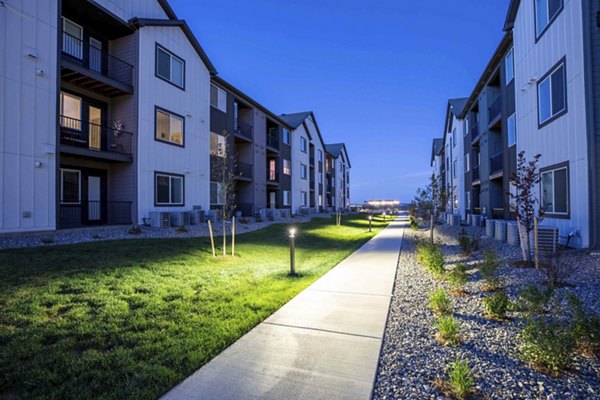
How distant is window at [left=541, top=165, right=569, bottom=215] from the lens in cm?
1021

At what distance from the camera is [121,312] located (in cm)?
466

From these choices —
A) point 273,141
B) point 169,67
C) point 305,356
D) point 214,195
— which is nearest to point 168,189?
point 214,195

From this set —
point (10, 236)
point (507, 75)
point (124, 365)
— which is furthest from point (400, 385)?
point (507, 75)

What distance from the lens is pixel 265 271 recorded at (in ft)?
26.1

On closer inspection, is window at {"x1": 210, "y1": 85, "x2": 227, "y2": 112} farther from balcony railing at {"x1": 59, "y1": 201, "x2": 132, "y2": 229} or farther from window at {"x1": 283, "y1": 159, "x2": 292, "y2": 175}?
window at {"x1": 283, "y1": 159, "x2": 292, "y2": 175}

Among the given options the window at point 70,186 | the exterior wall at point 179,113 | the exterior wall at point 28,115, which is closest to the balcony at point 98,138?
the exterior wall at point 179,113

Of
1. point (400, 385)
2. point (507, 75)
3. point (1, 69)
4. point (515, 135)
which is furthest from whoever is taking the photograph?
point (507, 75)

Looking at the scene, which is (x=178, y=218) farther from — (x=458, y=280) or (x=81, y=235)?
(x=458, y=280)

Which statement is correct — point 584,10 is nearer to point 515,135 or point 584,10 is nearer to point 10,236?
point 515,135

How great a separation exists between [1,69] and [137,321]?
11.2m

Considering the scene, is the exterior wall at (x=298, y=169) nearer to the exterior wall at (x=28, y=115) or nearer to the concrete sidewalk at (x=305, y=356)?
the exterior wall at (x=28, y=115)

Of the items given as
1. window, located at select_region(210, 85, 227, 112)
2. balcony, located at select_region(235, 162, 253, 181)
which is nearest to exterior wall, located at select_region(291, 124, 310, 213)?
balcony, located at select_region(235, 162, 253, 181)

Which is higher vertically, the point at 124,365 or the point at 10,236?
the point at 10,236

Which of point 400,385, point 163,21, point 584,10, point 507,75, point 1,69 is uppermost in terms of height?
point 163,21
